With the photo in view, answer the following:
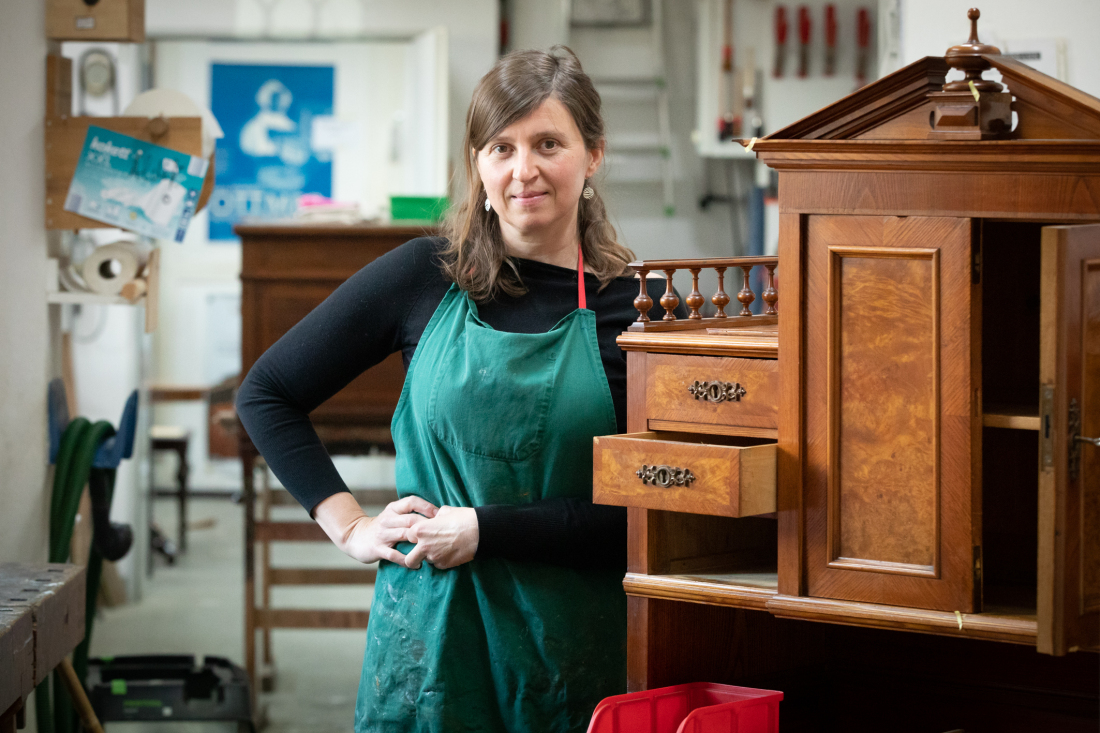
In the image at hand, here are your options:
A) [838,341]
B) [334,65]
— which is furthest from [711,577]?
[334,65]

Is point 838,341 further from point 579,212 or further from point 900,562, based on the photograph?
point 579,212

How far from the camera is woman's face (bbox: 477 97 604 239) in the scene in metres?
1.66

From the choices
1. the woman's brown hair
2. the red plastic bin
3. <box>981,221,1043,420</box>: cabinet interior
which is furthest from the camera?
the woman's brown hair

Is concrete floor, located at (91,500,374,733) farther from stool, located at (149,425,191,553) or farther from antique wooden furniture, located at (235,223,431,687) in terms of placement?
antique wooden furniture, located at (235,223,431,687)

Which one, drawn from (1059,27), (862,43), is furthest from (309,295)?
(862,43)

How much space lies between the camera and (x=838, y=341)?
1.33 meters

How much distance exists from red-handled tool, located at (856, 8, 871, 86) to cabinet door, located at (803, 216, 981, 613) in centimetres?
465

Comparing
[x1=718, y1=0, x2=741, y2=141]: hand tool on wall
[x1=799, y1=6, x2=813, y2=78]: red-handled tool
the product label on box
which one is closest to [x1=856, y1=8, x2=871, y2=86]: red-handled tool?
[x1=799, y1=6, x2=813, y2=78]: red-handled tool

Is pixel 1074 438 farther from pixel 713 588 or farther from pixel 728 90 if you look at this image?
pixel 728 90

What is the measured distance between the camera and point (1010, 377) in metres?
1.58

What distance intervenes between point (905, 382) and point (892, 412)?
4 centimetres

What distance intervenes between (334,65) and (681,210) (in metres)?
2.13

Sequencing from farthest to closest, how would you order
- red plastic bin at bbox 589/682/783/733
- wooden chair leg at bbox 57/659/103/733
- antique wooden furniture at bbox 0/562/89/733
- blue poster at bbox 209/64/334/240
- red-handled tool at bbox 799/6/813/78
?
blue poster at bbox 209/64/334/240, red-handled tool at bbox 799/6/813/78, wooden chair leg at bbox 57/659/103/733, antique wooden furniture at bbox 0/562/89/733, red plastic bin at bbox 589/682/783/733

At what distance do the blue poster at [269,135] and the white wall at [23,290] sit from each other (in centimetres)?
372
